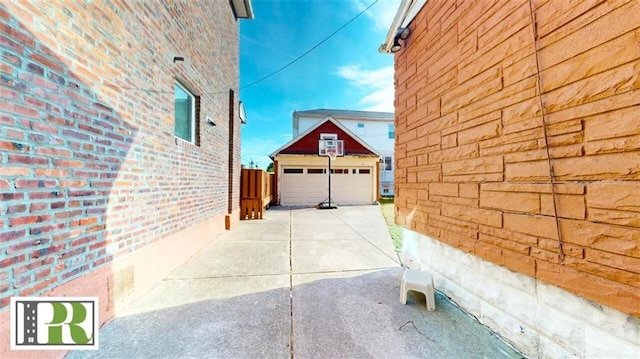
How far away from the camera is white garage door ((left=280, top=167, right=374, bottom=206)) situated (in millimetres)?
13438

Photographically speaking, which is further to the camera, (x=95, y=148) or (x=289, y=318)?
(x=289, y=318)

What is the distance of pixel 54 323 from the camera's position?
186cm

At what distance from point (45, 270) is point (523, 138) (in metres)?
3.93

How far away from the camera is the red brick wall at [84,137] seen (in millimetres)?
1602

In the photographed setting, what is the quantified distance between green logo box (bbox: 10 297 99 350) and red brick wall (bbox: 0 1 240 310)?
0.13 meters

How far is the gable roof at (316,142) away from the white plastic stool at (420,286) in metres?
11.3

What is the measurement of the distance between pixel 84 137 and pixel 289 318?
103 inches

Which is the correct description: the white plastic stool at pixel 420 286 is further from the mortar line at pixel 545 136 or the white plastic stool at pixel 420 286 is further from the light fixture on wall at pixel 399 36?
the light fixture on wall at pixel 399 36

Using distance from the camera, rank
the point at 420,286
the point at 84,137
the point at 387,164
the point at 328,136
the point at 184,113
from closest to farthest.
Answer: the point at 84,137, the point at 420,286, the point at 184,113, the point at 328,136, the point at 387,164

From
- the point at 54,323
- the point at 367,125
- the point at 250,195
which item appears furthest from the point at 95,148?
the point at 367,125

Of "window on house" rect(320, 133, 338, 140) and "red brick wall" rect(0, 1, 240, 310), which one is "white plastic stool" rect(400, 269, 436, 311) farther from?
"window on house" rect(320, 133, 338, 140)

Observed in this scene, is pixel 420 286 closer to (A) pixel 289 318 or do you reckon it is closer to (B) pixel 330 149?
(A) pixel 289 318

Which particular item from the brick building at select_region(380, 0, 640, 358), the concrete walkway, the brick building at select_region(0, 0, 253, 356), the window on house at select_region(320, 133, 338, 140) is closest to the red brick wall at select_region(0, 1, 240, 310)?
the brick building at select_region(0, 0, 253, 356)

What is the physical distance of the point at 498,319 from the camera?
2.20m
